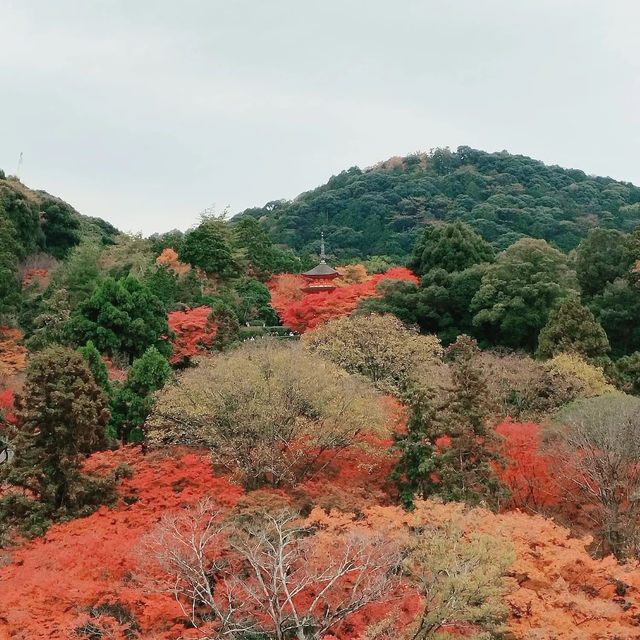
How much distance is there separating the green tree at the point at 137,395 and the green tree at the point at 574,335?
14.5 m

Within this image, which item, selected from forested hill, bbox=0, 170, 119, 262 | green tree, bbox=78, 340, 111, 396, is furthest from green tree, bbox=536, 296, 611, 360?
forested hill, bbox=0, 170, 119, 262

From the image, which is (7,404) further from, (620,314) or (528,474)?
(620,314)

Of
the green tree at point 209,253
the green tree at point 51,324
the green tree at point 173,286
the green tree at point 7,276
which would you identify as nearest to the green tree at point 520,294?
the green tree at point 173,286

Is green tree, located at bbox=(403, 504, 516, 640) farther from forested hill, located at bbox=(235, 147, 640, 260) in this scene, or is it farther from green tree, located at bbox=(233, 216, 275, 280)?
forested hill, located at bbox=(235, 147, 640, 260)

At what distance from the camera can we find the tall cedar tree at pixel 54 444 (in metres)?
16.1

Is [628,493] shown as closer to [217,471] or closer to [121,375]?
[217,471]

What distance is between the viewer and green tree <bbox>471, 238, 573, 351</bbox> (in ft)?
98.3

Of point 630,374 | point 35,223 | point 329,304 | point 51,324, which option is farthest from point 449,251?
point 35,223

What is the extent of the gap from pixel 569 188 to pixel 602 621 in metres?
68.0

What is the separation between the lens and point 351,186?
7906 cm

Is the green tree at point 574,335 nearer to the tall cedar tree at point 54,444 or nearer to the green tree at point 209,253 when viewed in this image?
the tall cedar tree at point 54,444

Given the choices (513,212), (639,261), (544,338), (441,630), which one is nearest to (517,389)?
(544,338)

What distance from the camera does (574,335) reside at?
85.8 ft

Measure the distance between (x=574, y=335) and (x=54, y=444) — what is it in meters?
18.8
